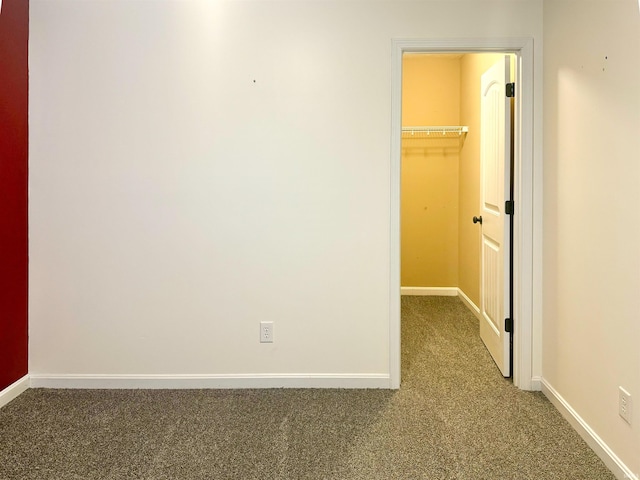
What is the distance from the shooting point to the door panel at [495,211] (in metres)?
3.29

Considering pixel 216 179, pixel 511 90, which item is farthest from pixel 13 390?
pixel 511 90

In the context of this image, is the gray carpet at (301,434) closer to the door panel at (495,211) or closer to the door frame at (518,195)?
the door frame at (518,195)

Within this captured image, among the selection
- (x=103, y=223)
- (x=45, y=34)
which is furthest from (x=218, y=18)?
(x=103, y=223)

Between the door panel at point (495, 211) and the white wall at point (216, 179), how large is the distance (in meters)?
0.54

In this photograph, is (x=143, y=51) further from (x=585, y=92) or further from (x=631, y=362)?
(x=631, y=362)

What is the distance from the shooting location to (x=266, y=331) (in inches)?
126

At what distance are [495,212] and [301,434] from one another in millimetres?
1848

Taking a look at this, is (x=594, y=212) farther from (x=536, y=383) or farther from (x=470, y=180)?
(x=470, y=180)

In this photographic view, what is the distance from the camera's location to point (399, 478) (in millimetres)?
2176

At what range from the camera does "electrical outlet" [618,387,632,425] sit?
211 centimetres

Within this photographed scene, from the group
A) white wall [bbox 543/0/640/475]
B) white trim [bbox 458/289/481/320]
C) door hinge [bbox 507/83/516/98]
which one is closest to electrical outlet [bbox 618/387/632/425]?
white wall [bbox 543/0/640/475]

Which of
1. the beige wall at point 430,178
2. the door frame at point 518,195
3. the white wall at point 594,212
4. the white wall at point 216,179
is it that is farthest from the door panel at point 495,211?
the beige wall at point 430,178

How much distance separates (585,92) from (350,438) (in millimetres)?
1868

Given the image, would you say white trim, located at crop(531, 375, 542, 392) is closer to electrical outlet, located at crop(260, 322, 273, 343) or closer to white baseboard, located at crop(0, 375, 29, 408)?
electrical outlet, located at crop(260, 322, 273, 343)
